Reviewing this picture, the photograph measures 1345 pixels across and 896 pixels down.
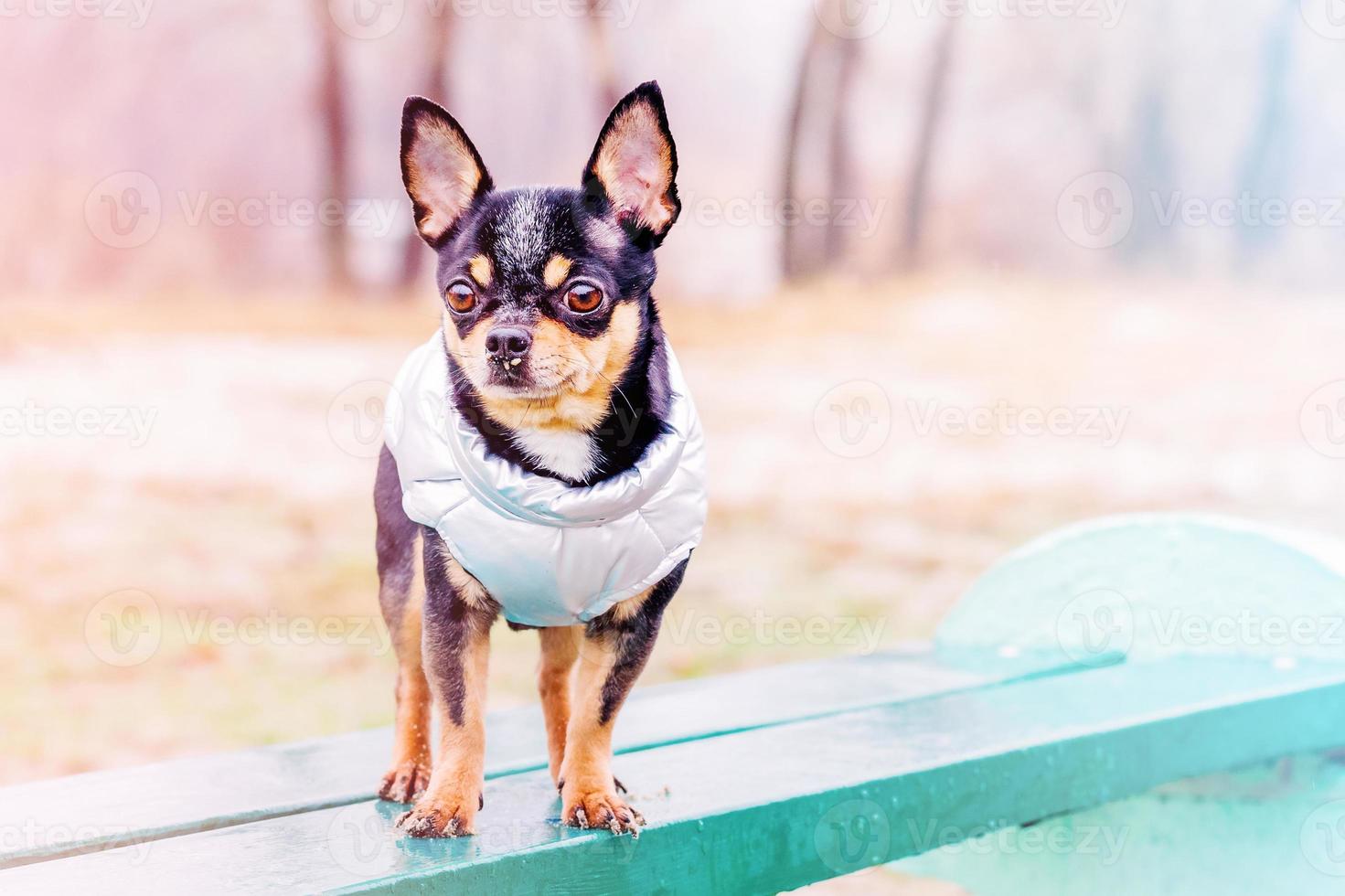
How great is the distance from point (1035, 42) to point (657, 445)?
4.17 metres

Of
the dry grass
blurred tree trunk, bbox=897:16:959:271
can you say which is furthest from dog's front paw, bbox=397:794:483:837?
blurred tree trunk, bbox=897:16:959:271

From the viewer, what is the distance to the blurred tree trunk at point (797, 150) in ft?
14.8

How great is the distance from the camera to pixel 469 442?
1.27 m

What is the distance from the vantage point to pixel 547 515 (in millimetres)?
1254

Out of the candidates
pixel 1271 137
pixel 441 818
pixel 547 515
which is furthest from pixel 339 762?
pixel 1271 137

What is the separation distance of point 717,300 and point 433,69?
1265 mm

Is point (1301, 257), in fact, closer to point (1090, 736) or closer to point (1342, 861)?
point (1342, 861)

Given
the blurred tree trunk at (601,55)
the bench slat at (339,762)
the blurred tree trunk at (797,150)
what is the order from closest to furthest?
the bench slat at (339,762)
the blurred tree trunk at (601,55)
the blurred tree trunk at (797,150)

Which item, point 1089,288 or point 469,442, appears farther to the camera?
point 1089,288

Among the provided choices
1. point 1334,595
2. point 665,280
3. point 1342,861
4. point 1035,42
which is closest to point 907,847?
point 1342,861

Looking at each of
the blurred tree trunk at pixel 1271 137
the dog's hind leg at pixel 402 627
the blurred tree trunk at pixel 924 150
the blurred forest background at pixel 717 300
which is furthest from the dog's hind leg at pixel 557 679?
the blurred tree trunk at pixel 1271 137

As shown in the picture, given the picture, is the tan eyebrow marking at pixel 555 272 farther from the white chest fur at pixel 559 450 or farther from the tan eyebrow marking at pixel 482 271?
the white chest fur at pixel 559 450

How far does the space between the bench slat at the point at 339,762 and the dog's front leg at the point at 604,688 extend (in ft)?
0.86

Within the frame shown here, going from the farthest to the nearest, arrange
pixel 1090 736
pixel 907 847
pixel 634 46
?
pixel 634 46
pixel 1090 736
pixel 907 847
